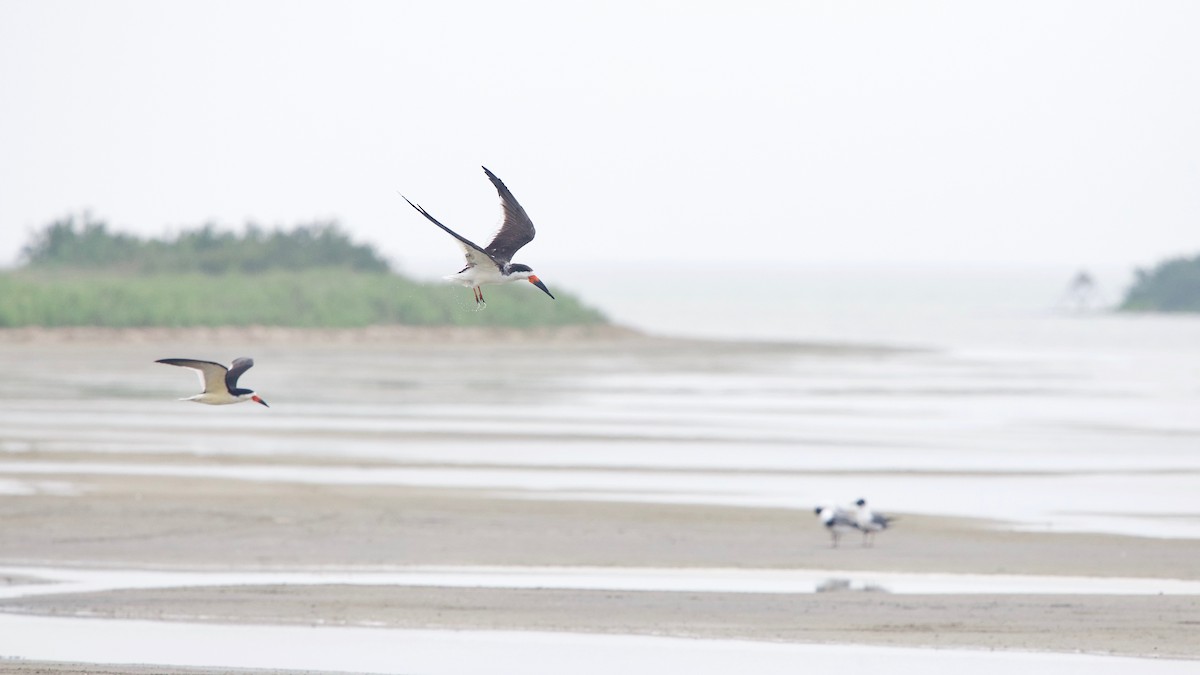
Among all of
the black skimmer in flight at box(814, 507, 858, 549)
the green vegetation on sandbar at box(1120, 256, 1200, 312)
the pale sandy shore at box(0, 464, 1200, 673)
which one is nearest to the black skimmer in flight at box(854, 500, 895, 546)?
the black skimmer in flight at box(814, 507, 858, 549)

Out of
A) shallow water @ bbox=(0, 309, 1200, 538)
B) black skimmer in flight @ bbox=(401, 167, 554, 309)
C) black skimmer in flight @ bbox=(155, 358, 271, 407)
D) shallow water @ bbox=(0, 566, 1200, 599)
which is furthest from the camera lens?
shallow water @ bbox=(0, 309, 1200, 538)

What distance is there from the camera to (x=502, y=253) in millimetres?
11773

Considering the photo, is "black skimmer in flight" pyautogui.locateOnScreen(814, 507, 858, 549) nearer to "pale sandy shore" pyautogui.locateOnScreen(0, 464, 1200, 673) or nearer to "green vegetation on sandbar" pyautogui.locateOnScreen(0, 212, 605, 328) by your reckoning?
"pale sandy shore" pyautogui.locateOnScreen(0, 464, 1200, 673)

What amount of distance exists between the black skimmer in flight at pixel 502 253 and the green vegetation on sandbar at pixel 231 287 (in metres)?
31.5

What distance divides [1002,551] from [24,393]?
22130 mm

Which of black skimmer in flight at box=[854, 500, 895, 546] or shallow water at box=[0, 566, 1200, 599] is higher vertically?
black skimmer in flight at box=[854, 500, 895, 546]

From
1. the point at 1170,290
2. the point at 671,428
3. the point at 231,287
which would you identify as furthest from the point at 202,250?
the point at 1170,290

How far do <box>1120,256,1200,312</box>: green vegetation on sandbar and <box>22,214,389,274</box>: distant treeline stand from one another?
142 ft

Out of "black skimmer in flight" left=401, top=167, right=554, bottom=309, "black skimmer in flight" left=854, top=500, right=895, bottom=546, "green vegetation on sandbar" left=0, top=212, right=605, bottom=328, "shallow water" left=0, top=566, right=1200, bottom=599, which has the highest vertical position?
"green vegetation on sandbar" left=0, top=212, right=605, bottom=328

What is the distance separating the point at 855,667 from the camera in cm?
1208

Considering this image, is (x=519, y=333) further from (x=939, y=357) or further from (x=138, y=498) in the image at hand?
(x=138, y=498)

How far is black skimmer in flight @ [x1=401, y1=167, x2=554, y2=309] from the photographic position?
450 inches

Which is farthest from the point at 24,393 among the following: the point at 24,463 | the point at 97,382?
the point at 24,463

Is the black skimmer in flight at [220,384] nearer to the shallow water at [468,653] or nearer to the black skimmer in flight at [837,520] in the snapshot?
the shallow water at [468,653]
